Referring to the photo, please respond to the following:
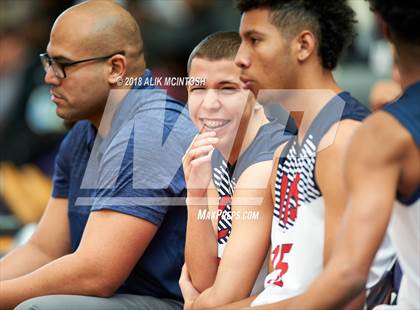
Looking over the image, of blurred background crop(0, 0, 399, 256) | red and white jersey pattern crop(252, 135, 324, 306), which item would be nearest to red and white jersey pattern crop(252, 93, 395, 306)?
red and white jersey pattern crop(252, 135, 324, 306)

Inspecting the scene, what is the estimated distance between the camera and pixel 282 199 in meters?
3.95

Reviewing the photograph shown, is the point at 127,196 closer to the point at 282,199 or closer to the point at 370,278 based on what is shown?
the point at 282,199

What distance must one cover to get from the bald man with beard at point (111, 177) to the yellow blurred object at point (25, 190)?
3172 millimetres

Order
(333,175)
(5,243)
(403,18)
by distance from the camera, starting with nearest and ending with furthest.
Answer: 1. (403,18)
2. (333,175)
3. (5,243)

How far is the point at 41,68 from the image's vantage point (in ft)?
32.6

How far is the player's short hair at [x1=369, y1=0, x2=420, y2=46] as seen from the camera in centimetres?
336

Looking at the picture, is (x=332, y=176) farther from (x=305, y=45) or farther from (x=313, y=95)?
(x=305, y=45)

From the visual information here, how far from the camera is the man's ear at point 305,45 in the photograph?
389cm

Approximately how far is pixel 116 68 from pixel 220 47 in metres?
0.59

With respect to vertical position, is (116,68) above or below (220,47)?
below

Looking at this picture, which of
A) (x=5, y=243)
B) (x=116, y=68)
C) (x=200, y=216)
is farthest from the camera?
(x=5, y=243)

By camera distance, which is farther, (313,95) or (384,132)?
(313,95)

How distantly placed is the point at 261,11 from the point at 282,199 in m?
0.69

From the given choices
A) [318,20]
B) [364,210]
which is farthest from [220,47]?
[364,210]
